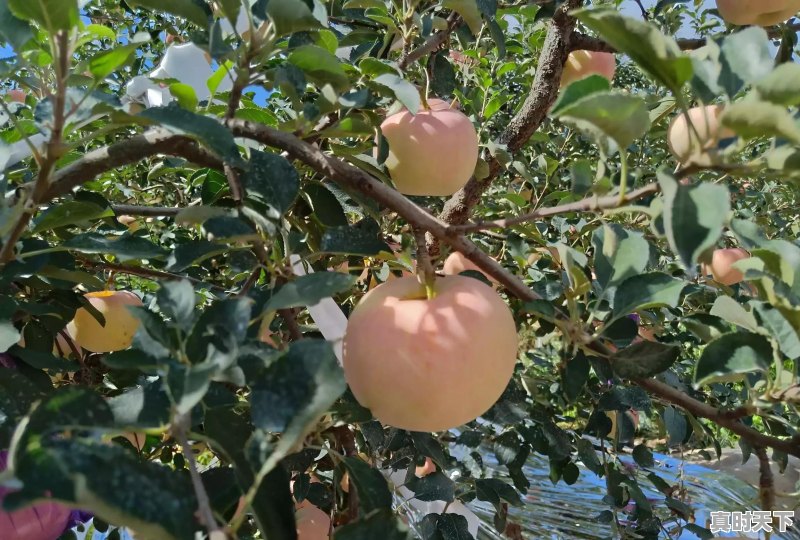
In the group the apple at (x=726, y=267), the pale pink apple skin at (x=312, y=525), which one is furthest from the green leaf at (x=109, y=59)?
the apple at (x=726, y=267)

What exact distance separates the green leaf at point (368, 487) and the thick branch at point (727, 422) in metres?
0.29

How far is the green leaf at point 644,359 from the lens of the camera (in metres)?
0.62

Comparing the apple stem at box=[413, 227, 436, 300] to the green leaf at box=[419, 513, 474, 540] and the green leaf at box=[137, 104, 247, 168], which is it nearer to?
the green leaf at box=[137, 104, 247, 168]

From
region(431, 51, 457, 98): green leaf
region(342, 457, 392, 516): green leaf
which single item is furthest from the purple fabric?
region(431, 51, 457, 98): green leaf

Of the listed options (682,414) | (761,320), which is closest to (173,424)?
(761,320)

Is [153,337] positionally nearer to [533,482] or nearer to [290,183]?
[290,183]

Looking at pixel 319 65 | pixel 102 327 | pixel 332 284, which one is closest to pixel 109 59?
pixel 319 65

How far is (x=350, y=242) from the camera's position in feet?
1.98

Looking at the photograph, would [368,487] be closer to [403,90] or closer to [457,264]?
[403,90]

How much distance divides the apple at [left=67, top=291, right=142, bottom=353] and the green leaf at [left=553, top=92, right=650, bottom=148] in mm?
939

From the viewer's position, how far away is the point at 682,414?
42.0 inches

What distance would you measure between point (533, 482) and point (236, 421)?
1.66m

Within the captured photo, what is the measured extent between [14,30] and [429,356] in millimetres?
427

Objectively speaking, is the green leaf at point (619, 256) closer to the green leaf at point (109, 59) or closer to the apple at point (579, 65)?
the green leaf at point (109, 59)
